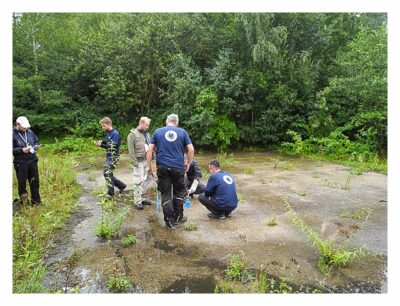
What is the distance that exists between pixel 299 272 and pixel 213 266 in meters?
1.03

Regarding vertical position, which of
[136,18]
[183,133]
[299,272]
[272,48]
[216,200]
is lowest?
[299,272]

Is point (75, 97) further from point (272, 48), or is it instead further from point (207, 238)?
point (207, 238)

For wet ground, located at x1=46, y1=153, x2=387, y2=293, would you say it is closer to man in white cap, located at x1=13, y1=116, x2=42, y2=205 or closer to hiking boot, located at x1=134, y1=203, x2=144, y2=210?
hiking boot, located at x1=134, y1=203, x2=144, y2=210

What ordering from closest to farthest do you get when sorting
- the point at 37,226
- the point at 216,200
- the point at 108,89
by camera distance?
the point at 37,226 → the point at 216,200 → the point at 108,89

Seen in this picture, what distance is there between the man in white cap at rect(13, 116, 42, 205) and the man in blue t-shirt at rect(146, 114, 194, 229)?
7.33ft

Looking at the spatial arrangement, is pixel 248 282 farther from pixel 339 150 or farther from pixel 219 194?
Answer: pixel 339 150

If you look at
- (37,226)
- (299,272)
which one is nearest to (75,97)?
(37,226)

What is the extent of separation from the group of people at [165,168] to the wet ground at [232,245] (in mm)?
297

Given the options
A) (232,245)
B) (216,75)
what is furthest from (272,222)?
(216,75)

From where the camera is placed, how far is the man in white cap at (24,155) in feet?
18.0

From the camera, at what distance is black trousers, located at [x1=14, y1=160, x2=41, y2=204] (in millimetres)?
5625

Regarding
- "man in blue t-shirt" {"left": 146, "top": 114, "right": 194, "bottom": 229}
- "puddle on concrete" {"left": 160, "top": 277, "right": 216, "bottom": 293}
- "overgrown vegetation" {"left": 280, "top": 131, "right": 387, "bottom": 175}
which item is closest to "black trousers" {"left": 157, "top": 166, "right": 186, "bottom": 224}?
"man in blue t-shirt" {"left": 146, "top": 114, "right": 194, "bottom": 229}

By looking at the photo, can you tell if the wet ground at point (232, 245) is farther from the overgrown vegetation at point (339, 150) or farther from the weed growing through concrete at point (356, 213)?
the overgrown vegetation at point (339, 150)

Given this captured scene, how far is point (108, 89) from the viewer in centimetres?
1577
